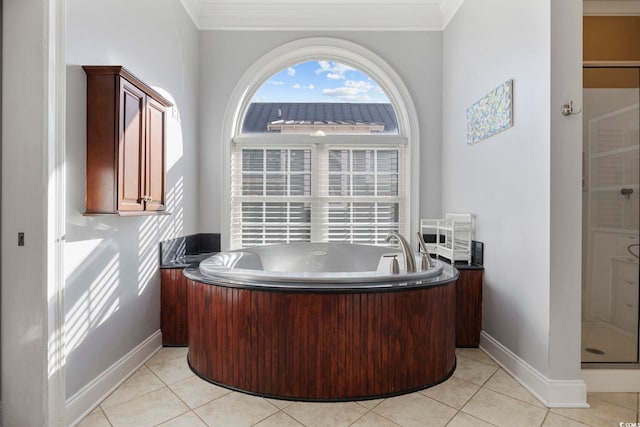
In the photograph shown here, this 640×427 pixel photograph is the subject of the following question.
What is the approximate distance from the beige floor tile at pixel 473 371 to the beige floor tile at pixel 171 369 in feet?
5.47

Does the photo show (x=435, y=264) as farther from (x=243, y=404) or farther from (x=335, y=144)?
(x=335, y=144)

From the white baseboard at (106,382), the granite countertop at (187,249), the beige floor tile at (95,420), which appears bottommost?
the beige floor tile at (95,420)

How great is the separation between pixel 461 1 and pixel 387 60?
2.47 ft

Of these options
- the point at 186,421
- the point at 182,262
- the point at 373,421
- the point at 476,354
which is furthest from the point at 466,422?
the point at 182,262

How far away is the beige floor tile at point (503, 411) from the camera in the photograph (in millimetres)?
1667

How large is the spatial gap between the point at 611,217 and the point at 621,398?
0.99m

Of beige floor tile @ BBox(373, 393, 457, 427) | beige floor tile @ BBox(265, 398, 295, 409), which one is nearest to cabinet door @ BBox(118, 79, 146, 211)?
beige floor tile @ BBox(265, 398, 295, 409)

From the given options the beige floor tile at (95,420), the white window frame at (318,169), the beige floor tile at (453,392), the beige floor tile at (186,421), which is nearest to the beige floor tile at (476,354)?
the beige floor tile at (453,392)

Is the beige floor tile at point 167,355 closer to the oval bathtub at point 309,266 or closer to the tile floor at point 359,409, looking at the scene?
the tile floor at point 359,409

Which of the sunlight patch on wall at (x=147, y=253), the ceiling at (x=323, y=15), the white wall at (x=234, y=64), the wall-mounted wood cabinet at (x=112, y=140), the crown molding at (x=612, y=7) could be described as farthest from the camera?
the white wall at (x=234, y=64)

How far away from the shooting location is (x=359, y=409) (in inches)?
→ 69.2

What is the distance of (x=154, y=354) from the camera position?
2441 millimetres

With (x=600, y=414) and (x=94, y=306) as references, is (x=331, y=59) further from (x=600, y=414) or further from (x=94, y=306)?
(x=600, y=414)

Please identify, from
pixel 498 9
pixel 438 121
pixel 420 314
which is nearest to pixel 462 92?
pixel 438 121
